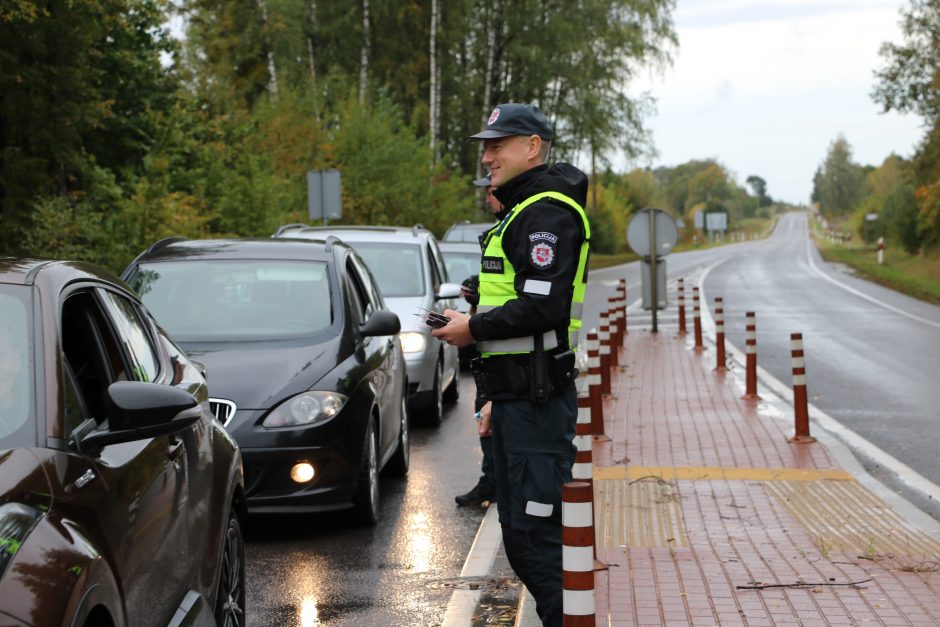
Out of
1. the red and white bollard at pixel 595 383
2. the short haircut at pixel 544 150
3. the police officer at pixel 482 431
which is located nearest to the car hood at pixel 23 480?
the police officer at pixel 482 431

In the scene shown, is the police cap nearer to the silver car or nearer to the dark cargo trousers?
the dark cargo trousers

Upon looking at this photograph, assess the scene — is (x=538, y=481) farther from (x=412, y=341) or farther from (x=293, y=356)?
(x=412, y=341)

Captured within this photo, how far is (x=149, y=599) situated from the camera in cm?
388

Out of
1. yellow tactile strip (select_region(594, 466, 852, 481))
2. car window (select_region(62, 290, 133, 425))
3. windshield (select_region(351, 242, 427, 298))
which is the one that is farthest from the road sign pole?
car window (select_region(62, 290, 133, 425))

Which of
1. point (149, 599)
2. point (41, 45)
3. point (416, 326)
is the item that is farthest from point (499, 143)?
point (41, 45)

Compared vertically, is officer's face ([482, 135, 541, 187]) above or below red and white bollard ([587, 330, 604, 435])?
above

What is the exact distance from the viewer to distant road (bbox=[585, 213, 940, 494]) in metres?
12.8

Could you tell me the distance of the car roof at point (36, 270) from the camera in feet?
13.3

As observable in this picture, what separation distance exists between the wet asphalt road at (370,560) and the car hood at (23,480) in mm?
2937

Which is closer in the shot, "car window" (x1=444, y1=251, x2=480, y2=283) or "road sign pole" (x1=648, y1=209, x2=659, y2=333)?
"car window" (x1=444, y1=251, x2=480, y2=283)

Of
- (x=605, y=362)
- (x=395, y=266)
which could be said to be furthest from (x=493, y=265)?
(x=605, y=362)

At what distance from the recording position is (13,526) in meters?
3.01

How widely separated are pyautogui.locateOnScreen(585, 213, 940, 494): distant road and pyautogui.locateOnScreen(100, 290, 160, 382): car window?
266 inches

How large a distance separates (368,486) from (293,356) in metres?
0.88
